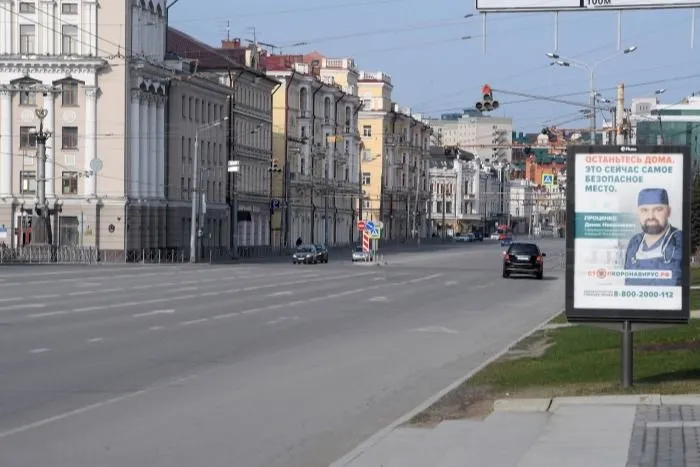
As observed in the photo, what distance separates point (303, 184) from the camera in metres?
125

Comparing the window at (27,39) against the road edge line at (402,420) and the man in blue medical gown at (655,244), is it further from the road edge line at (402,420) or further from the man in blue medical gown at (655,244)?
the man in blue medical gown at (655,244)

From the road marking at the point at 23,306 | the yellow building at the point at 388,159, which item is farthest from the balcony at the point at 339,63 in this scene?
the road marking at the point at 23,306

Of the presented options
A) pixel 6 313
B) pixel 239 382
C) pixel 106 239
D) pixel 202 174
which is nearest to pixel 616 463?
pixel 239 382

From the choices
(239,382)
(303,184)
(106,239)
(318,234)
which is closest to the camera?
(239,382)

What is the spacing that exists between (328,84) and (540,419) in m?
118

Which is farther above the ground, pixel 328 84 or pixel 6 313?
pixel 328 84

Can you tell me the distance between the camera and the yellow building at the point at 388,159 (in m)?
153

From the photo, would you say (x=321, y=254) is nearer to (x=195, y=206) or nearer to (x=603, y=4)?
(x=195, y=206)

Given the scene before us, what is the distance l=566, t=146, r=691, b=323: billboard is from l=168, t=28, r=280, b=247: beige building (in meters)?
81.8

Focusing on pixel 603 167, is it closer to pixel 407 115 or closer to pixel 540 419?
pixel 540 419

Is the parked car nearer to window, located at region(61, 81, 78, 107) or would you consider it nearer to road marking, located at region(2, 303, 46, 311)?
window, located at region(61, 81, 78, 107)

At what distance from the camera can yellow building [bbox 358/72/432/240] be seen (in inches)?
6038

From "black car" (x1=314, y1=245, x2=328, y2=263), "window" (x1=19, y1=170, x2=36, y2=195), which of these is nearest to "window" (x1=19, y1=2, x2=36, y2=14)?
"window" (x1=19, y1=170, x2=36, y2=195)

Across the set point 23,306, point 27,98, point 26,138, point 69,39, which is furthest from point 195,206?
point 23,306
